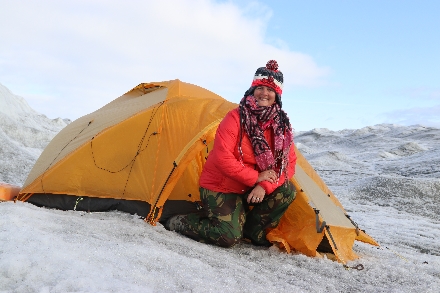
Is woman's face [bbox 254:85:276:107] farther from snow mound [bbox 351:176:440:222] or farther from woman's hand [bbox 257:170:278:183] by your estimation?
snow mound [bbox 351:176:440:222]

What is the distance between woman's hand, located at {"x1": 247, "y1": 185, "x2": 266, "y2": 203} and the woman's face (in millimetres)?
785

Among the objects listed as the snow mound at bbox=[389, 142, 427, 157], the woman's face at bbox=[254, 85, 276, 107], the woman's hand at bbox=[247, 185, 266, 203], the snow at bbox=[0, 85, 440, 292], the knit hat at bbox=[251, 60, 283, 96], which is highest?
the snow mound at bbox=[389, 142, 427, 157]

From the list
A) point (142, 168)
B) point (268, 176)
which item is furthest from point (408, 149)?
point (268, 176)

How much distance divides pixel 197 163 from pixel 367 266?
2206 millimetres

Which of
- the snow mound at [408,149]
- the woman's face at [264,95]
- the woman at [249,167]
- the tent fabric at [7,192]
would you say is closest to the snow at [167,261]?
the woman at [249,167]

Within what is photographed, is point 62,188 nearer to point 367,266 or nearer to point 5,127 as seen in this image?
point 367,266

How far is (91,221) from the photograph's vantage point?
3.76 m

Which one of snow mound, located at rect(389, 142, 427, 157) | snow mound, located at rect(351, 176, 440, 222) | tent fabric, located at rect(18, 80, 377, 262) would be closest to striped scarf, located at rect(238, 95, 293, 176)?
tent fabric, located at rect(18, 80, 377, 262)

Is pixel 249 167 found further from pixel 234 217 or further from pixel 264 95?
pixel 264 95

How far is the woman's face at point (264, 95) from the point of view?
3730 millimetres

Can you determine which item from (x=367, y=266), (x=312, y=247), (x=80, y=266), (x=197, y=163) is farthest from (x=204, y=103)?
(x=80, y=266)

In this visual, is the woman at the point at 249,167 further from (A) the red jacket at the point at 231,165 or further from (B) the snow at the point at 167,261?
(B) the snow at the point at 167,261

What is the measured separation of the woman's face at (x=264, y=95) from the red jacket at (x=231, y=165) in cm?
24

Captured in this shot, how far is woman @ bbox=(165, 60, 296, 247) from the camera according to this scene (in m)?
3.65
